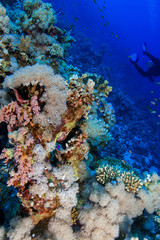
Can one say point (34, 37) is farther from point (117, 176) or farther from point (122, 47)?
point (122, 47)

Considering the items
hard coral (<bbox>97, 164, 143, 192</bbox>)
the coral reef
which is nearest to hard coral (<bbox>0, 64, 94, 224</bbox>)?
hard coral (<bbox>97, 164, 143, 192</bbox>)

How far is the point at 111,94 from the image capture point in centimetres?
1644

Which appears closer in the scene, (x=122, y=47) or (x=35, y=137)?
(x=35, y=137)

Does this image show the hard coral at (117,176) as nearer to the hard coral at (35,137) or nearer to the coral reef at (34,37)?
the hard coral at (35,137)

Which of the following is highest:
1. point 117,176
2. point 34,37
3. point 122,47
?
point 122,47

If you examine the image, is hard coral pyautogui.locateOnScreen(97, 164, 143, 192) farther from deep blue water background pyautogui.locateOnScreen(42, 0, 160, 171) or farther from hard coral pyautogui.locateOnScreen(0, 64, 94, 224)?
deep blue water background pyautogui.locateOnScreen(42, 0, 160, 171)

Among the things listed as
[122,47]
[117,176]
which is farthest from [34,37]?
[122,47]

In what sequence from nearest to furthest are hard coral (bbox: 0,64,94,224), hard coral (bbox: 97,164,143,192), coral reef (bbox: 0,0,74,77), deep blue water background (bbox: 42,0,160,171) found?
1. hard coral (bbox: 0,64,94,224)
2. hard coral (bbox: 97,164,143,192)
3. coral reef (bbox: 0,0,74,77)
4. deep blue water background (bbox: 42,0,160,171)

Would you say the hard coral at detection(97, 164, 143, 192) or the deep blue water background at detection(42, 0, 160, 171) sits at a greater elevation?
the deep blue water background at detection(42, 0, 160, 171)

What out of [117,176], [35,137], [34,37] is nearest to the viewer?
[35,137]

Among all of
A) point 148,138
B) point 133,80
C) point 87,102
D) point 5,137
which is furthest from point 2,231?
point 133,80

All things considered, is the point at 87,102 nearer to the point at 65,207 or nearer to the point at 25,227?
the point at 65,207

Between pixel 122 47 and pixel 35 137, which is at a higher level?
pixel 122 47

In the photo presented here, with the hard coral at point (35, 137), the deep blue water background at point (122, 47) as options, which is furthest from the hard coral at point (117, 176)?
the deep blue water background at point (122, 47)
